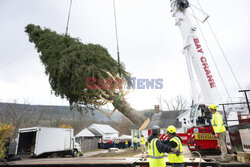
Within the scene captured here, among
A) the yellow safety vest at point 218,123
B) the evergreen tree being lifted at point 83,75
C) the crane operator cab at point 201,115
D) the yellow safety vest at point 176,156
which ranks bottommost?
the yellow safety vest at point 176,156

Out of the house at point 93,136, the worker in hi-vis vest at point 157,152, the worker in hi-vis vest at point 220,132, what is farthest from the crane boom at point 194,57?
the house at point 93,136

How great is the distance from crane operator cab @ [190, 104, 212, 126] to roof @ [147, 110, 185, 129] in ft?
72.8

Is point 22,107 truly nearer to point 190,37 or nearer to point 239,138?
point 190,37

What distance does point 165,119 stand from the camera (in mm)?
31359

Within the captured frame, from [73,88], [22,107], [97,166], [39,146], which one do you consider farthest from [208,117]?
[22,107]

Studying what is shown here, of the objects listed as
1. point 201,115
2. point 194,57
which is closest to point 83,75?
point 201,115

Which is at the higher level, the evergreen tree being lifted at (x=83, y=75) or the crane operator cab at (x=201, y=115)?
the evergreen tree being lifted at (x=83, y=75)

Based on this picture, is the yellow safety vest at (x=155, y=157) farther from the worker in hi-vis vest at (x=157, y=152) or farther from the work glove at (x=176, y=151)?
the work glove at (x=176, y=151)

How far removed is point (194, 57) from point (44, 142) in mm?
11496

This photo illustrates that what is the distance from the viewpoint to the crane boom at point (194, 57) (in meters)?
8.64

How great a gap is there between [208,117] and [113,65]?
506cm

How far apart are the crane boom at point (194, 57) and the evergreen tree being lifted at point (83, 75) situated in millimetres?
4253

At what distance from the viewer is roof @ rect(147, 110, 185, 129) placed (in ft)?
98.7

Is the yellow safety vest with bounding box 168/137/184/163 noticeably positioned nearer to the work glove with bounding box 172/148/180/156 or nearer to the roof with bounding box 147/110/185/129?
the work glove with bounding box 172/148/180/156
